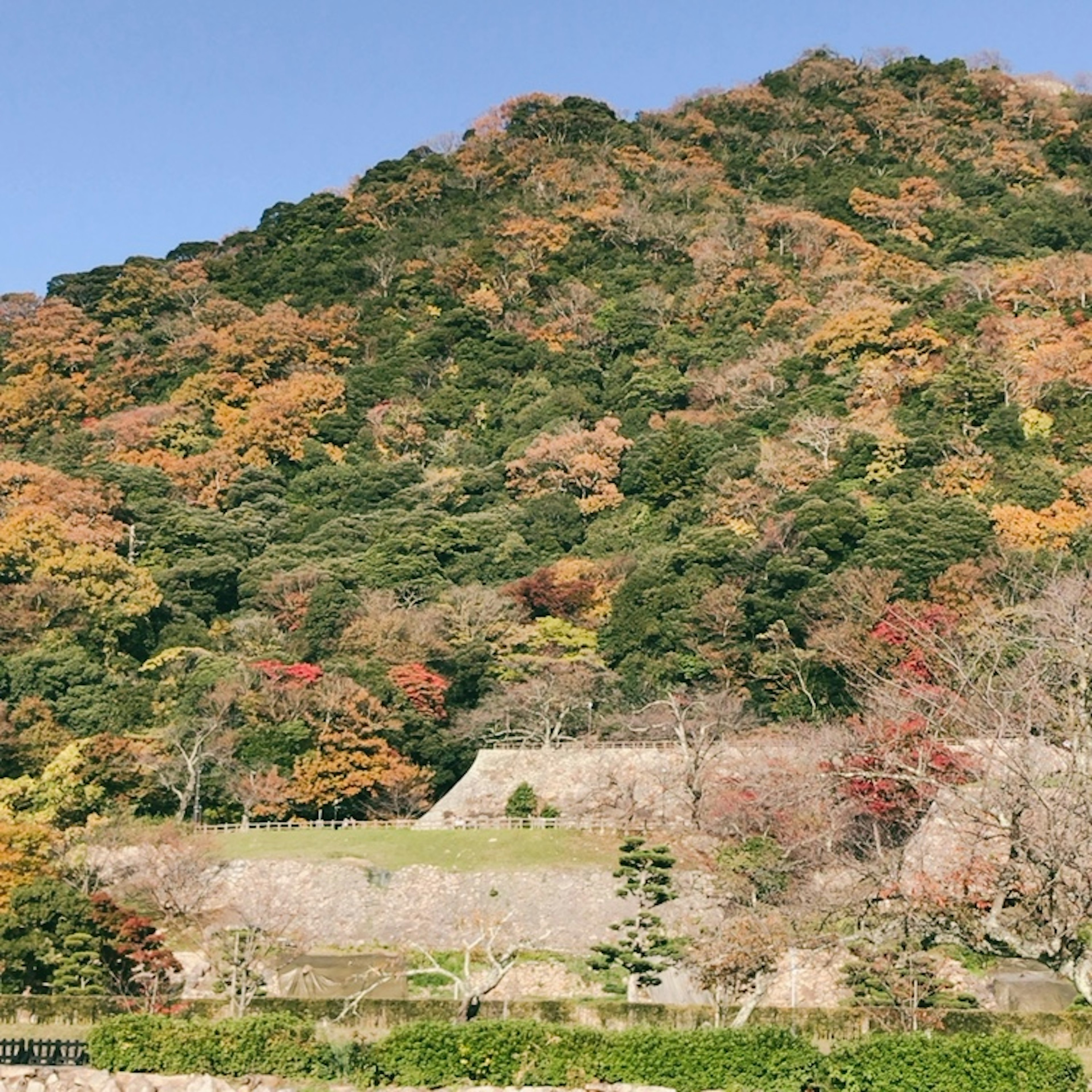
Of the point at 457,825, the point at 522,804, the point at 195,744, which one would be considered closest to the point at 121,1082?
the point at 457,825

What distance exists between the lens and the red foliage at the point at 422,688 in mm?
47281

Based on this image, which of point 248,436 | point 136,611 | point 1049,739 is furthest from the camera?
point 248,436

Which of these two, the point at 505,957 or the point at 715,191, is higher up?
the point at 715,191

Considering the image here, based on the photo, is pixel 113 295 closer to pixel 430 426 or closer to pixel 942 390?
pixel 430 426

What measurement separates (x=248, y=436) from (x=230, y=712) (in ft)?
86.6

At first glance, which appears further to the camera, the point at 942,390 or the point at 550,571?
the point at 942,390

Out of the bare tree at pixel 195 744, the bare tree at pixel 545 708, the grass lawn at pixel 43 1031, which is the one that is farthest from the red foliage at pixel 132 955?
the bare tree at pixel 545 708

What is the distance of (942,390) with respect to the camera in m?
58.8

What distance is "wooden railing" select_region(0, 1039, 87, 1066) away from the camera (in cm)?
1877

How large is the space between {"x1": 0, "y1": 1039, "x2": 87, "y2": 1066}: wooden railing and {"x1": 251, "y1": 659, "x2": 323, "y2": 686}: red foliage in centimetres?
2655

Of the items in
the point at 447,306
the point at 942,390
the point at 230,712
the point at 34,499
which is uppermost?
the point at 447,306

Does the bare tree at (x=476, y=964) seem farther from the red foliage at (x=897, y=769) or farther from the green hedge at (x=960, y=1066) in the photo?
the red foliage at (x=897, y=769)

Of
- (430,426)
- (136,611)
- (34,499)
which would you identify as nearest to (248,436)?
(430,426)

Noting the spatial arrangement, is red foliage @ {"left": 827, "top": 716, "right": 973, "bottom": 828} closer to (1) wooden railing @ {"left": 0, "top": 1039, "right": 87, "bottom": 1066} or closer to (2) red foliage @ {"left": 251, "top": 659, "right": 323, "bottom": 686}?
(1) wooden railing @ {"left": 0, "top": 1039, "right": 87, "bottom": 1066}
